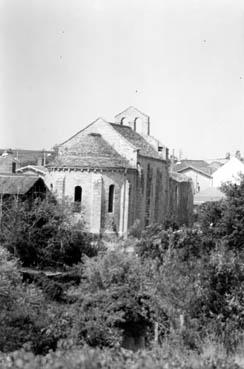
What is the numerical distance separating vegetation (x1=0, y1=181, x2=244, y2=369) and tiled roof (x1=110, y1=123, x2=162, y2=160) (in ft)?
49.2

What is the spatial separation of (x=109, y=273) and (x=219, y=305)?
10.0 metres

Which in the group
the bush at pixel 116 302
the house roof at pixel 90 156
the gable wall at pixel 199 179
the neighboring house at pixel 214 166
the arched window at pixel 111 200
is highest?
the neighboring house at pixel 214 166

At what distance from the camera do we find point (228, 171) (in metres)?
85.2

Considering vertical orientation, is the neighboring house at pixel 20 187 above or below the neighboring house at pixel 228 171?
below

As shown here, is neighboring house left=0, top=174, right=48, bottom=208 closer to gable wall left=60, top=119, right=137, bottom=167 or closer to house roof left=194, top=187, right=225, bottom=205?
gable wall left=60, top=119, right=137, bottom=167

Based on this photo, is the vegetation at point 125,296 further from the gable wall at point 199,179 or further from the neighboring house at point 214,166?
the neighboring house at point 214,166

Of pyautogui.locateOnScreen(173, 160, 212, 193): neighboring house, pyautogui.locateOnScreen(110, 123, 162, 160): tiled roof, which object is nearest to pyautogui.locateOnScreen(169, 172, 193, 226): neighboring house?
pyautogui.locateOnScreen(110, 123, 162, 160): tiled roof

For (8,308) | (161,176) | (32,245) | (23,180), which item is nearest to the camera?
(8,308)

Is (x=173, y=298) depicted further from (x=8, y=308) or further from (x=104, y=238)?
(x=104, y=238)

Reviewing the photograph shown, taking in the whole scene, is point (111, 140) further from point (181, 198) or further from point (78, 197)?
point (181, 198)

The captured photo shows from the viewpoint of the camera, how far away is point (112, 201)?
48.8 metres

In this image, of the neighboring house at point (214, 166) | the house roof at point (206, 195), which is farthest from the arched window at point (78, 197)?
the neighboring house at point (214, 166)

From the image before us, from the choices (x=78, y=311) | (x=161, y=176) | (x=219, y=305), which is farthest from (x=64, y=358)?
(x=161, y=176)

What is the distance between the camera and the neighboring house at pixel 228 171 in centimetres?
8162
